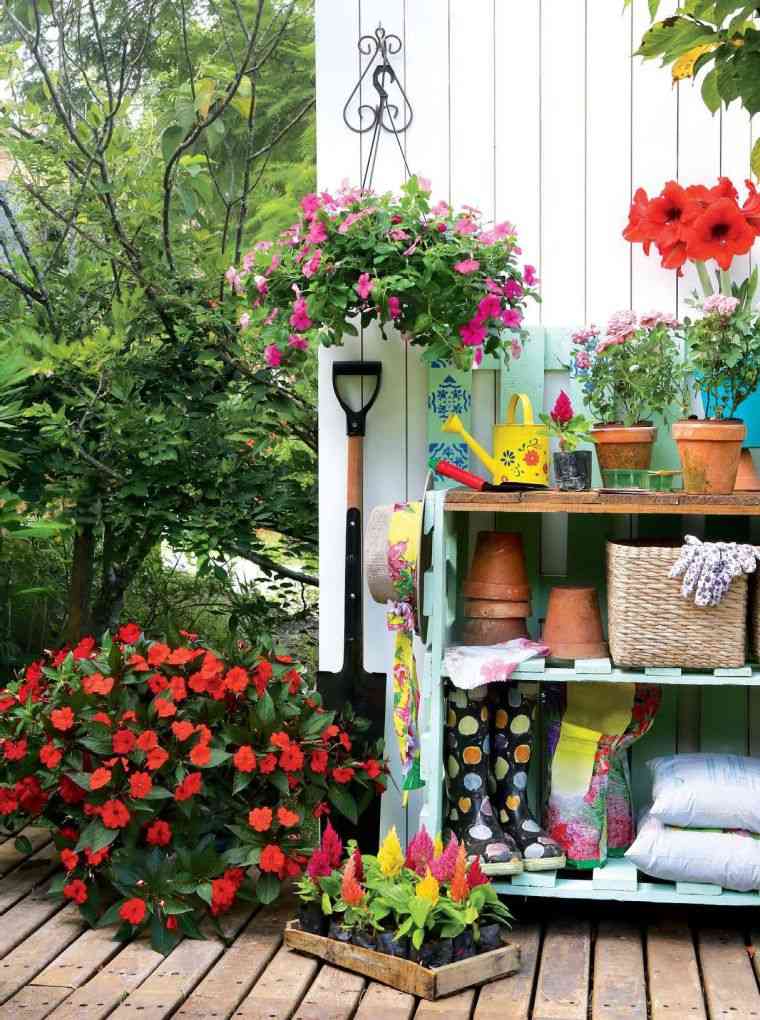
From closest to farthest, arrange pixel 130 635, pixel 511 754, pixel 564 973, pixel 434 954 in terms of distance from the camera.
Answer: pixel 434 954 → pixel 564 973 → pixel 511 754 → pixel 130 635

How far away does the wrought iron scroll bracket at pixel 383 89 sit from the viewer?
332cm

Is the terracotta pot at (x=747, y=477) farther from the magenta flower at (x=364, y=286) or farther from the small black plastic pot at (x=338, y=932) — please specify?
the small black plastic pot at (x=338, y=932)

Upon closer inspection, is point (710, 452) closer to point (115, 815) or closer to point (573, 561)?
→ point (573, 561)

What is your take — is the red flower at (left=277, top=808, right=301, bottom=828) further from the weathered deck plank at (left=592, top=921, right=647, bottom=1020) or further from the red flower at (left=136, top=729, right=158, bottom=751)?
the weathered deck plank at (left=592, top=921, right=647, bottom=1020)

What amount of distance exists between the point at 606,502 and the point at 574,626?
1.09 ft

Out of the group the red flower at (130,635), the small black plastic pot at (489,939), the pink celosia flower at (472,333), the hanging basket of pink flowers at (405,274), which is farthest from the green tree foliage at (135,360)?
the small black plastic pot at (489,939)

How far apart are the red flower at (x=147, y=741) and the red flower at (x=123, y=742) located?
16 mm

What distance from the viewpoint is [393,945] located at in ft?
8.59

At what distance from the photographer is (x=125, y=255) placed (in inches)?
172

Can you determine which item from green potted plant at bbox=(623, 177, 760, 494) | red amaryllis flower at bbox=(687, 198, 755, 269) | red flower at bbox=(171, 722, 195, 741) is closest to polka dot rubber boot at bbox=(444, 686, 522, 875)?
red flower at bbox=(171, 722, 195, 741)

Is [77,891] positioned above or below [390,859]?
below

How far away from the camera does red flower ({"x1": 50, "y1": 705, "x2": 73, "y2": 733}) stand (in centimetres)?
298

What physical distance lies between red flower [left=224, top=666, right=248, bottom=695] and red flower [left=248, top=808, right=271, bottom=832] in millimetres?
285

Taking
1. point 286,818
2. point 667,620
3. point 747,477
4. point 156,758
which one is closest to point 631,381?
point 747,477
